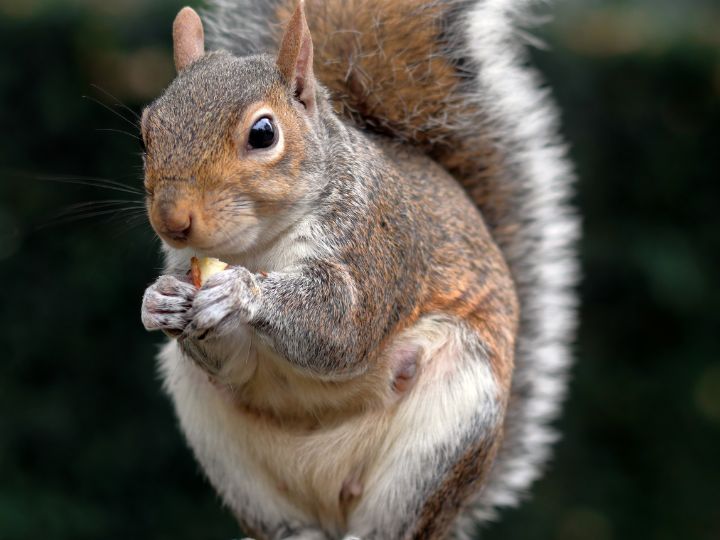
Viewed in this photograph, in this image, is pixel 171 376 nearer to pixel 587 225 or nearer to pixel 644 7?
pixel 587 225

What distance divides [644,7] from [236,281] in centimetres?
200

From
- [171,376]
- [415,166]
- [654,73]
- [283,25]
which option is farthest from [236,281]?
[654,73]

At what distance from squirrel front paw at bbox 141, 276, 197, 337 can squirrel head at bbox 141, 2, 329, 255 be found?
0.18ft

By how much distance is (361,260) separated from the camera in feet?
4.19

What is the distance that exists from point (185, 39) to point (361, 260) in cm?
37

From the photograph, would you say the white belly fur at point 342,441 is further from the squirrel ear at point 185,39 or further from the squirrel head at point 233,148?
the squirrel ear at point 185,39

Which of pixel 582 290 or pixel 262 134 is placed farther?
pixel 582 290

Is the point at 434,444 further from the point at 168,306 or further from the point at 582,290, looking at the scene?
the point at 582,290

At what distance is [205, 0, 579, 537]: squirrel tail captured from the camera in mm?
1574

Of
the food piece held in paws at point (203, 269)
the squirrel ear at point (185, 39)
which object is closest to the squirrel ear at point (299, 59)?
the squirrel ear at point (185, 39)

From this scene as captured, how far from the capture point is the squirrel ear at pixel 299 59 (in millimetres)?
1162

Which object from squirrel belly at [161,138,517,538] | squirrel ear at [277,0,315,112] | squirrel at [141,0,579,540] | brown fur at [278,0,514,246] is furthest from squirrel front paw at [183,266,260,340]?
brown fur at [278,0,514,246]

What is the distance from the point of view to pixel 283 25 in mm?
1608

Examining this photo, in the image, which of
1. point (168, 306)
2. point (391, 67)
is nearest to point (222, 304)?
point (168, 306)
